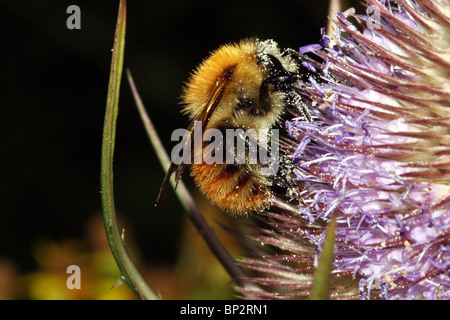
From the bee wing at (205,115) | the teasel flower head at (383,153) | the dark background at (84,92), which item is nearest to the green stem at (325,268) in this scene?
the teasel flower head at (383,153)

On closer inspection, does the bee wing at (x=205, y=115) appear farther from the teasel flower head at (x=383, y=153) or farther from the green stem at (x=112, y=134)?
the teasel flower head at (x=383, y=153)

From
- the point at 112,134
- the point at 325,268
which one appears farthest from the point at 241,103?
the point at 325,268

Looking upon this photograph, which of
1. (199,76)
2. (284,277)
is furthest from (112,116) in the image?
(284,277)

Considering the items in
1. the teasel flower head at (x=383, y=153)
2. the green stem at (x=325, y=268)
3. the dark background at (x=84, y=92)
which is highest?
the dark background at (x=84, y=92)

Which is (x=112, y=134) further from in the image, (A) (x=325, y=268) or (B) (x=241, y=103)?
(A) (x=325, y=268)

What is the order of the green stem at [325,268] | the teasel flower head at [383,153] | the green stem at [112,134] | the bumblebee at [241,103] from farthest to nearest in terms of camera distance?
the bumblebee at [241,103] < the green stem at [112,134] < the teasel flower head at [383,153] < the green stem at [325,268]
